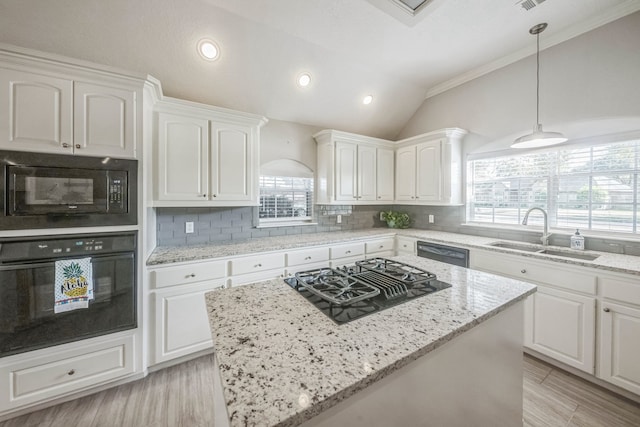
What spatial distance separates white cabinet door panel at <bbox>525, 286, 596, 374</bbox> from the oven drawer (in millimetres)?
3341

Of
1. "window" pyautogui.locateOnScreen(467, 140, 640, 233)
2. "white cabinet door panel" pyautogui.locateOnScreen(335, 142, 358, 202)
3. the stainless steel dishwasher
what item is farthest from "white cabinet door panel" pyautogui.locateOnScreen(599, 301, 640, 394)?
"white cabinet door panel" pyautogui.locateOnScreen(335, 142, 358, 202)

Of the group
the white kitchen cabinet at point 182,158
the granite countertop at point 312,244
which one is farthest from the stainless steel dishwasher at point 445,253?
the white kitchen cabinet at point 182,158

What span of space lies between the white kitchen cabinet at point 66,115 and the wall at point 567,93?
12.1 ft

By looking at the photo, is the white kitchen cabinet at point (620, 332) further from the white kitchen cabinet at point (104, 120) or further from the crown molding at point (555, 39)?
the white kitchen cabinet at point (104, 120)

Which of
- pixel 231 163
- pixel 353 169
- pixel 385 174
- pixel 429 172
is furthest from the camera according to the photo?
pixel 385 174

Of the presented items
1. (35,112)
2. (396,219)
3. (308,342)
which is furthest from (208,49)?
(396,219)

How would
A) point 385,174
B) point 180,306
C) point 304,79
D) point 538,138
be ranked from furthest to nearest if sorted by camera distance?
point 385,174 → point 304,79 → point 180,306 → point 538,138

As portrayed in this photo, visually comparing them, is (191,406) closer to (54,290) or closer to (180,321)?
(180,321)

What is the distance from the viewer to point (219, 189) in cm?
257

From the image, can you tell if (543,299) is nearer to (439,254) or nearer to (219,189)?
(439,254)

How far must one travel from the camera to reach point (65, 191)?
172cm

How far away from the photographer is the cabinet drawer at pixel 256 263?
2.38 metres

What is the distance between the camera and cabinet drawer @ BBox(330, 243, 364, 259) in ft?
9.93

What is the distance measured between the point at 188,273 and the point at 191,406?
0.96 meters
